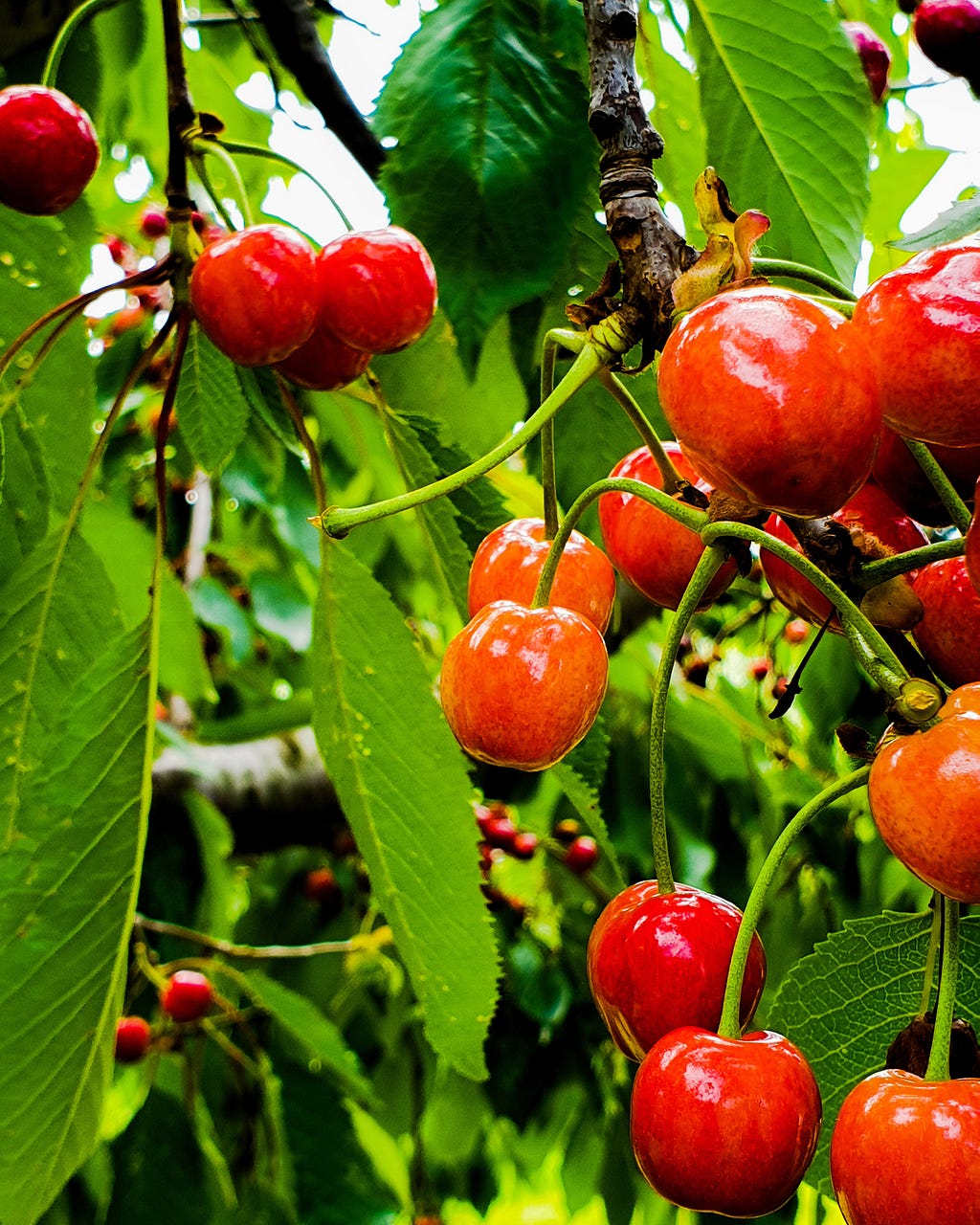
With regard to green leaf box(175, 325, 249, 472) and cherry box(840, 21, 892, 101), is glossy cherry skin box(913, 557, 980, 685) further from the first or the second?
cherry box(840, 21, 892, 101)

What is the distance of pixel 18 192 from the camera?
3.51 feet

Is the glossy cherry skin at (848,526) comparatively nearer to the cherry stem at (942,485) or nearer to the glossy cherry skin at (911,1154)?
the cherry stem at (942,485)

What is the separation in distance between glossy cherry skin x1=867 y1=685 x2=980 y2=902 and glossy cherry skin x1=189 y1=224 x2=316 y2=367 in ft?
1.99

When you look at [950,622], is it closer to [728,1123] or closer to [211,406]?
[728,1123]

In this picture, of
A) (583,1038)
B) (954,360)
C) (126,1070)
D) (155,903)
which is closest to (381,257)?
(954,360)

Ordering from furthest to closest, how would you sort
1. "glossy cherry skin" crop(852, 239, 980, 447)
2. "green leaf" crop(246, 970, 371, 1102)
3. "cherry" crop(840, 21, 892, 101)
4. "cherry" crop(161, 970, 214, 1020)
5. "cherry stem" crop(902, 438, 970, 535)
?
1. "cherry" crop(161, 970, 214, 1020)
2. "green leaf" crop(246, 970, 371, 1102)
3. "cherry" crop(840, 21, 892, 101)
4. "cherry stem" crop(902, 438, 970, 535)
5. "glossy cherry skin" crop(852, 239, 980, 447)

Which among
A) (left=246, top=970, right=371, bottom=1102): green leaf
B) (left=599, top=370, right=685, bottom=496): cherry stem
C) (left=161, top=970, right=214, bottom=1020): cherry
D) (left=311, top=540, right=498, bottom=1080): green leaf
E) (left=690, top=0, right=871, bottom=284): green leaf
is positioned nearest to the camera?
(left=599, top=370, right=685, bottom=496): cherry stem

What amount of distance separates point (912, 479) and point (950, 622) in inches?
3.5

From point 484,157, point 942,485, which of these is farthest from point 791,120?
point 942,485

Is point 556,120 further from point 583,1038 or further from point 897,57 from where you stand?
point 583,1038

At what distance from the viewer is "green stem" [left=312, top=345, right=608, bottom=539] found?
0.57 m

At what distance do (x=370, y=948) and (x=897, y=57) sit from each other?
85.9 inches

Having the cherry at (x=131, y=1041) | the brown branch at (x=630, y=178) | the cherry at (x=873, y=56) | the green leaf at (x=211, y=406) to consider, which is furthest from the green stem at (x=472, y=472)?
the cherry at (x=131, y=1041)

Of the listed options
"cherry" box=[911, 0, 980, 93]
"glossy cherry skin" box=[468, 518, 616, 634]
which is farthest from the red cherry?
"cherry" box=[911, 0, 980, 93]
